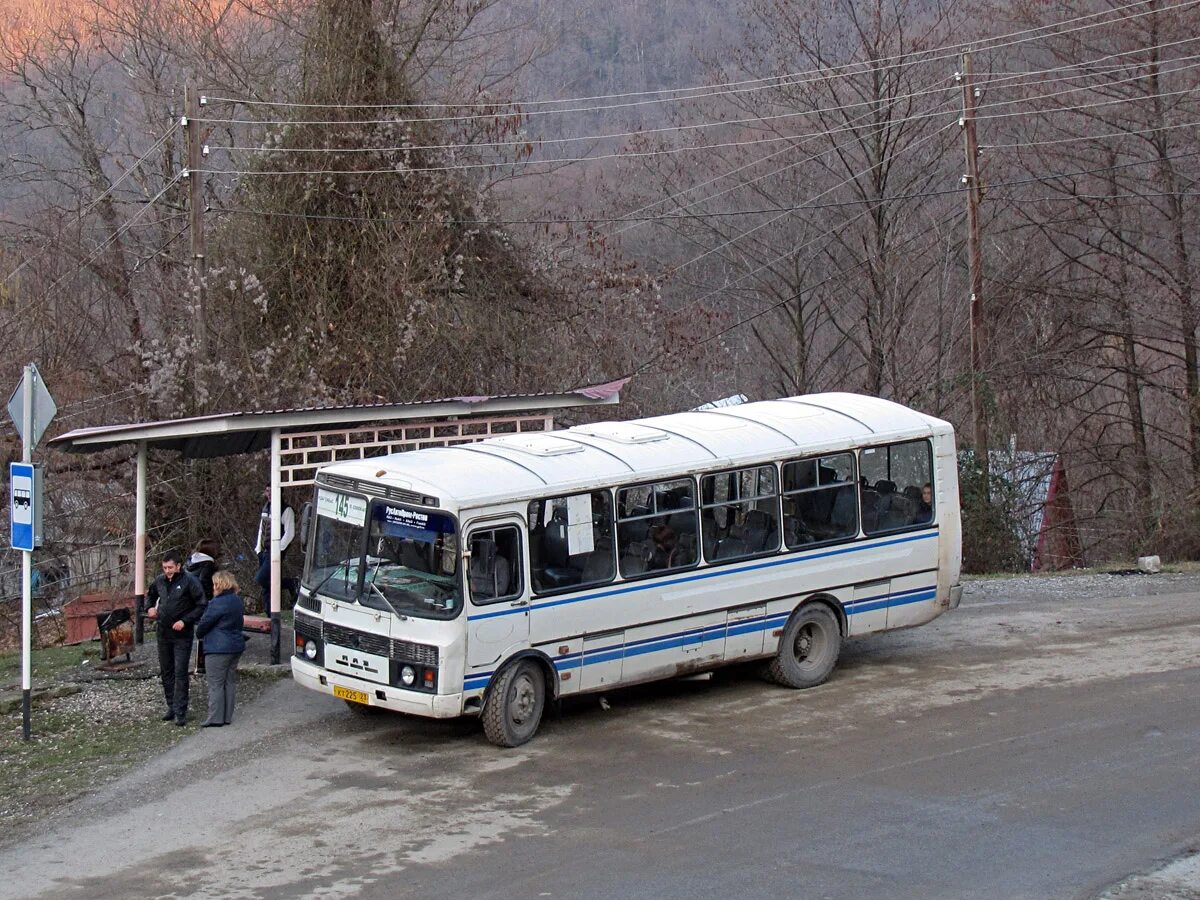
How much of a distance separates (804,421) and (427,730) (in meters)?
5.06

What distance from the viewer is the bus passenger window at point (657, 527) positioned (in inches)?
480

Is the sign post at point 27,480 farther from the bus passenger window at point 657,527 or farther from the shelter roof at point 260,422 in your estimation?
the bus passenger window at point 657,527

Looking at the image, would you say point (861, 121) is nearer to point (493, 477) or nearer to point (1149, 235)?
point (1149, 235)

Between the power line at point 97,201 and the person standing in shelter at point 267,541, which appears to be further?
the power line at point 97,201

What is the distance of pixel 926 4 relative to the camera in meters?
34.3

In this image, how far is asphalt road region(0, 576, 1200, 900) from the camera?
8.34 metres

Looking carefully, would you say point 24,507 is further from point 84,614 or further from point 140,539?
point 84,614

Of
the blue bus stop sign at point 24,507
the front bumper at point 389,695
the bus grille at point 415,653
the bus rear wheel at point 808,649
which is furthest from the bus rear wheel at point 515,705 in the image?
the blue bus stop sign at point 24,507

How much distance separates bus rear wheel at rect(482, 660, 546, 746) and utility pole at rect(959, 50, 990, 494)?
52.1 feet

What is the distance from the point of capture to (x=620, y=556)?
12117mm

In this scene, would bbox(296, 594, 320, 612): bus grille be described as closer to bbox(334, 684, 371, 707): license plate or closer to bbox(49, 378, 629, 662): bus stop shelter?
bbox(334, 684, 371, 707): license plate

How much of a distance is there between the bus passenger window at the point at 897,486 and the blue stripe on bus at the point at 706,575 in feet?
0.48

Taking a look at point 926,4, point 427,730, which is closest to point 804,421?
point 427,730

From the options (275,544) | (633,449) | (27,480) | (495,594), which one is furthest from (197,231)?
(495,594)
